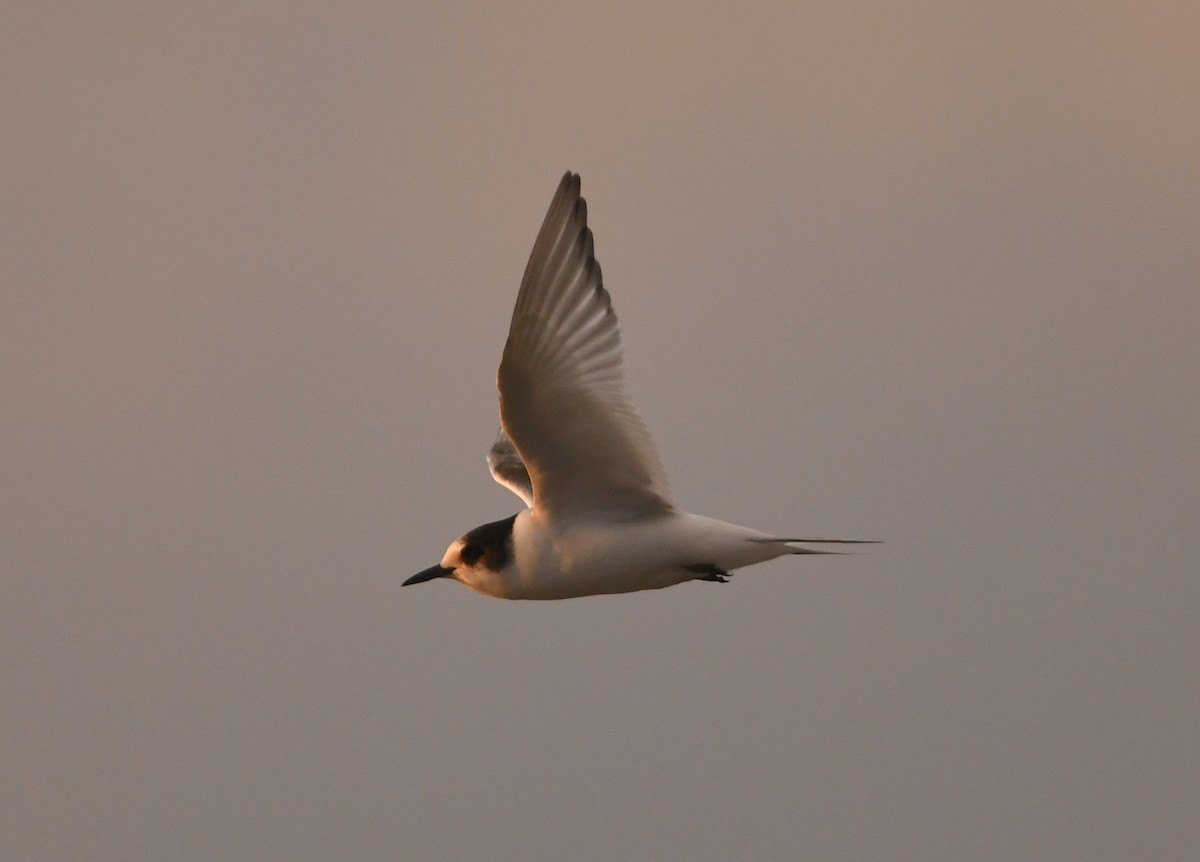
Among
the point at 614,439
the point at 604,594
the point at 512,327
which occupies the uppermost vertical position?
the point at 512,327

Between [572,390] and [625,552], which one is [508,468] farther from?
[572,390]

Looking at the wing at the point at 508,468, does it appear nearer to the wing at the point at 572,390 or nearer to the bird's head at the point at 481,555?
the bird's head at the point at 481,555

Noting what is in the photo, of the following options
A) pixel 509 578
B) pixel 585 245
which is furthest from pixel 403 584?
pixel 585 245

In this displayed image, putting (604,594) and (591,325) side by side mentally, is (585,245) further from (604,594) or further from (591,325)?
(604,594)

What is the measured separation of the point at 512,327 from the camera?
8555 mm

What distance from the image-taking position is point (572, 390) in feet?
28.8

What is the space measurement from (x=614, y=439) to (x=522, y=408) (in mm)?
579

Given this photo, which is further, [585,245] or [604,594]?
[604,594]

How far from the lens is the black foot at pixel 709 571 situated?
30.0ft

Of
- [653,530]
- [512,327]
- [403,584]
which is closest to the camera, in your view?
[512,327]

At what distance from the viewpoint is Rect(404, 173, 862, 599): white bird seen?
869cm

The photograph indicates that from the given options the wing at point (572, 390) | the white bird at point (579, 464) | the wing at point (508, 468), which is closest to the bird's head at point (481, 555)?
the white bird at point (579, 464)

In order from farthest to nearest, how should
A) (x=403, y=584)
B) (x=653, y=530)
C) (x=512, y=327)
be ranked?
(x=403, y=584) → (x=653, y=530) → (x=512, y=327)

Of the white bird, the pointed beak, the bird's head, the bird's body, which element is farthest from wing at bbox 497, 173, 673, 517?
the pointed beak
